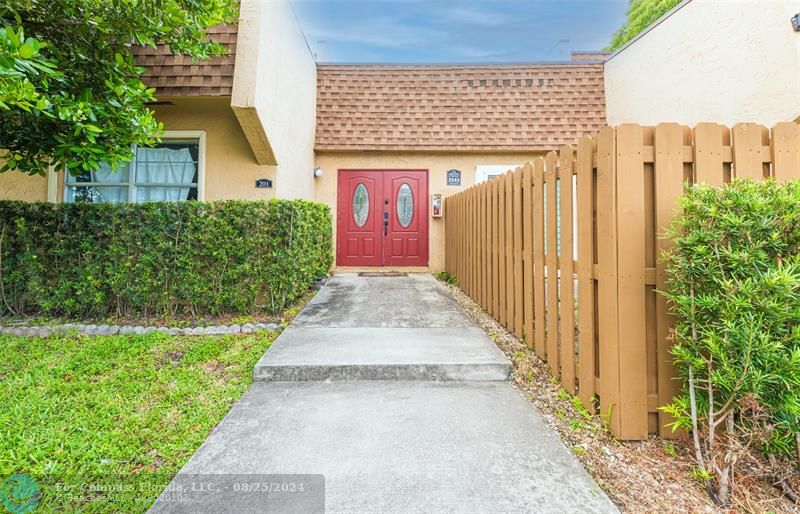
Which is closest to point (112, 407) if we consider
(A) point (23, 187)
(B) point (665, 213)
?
(B) point (665, 213)

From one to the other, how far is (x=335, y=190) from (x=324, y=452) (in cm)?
684

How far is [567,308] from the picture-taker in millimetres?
2643

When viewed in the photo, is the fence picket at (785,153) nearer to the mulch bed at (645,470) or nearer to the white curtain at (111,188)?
the mulch bed at (645,470)

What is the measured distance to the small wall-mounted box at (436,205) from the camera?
26.4ft

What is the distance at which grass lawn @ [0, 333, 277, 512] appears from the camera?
1770 mm

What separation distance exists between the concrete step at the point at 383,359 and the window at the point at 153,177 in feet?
12.3

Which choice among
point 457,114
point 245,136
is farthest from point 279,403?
point 457,114

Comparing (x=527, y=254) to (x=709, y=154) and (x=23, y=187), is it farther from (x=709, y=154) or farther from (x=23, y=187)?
(x=23, y=187)

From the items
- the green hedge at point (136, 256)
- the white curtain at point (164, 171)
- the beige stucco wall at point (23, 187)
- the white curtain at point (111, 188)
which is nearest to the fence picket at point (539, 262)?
the green hedge at point (136, 256)

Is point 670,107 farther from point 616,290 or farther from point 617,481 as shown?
point 617,481

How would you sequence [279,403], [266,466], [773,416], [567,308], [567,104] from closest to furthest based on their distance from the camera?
[773,416] → [266,466] → [279,403] → [567,308] → [567,104]

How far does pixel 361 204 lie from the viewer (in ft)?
26.7

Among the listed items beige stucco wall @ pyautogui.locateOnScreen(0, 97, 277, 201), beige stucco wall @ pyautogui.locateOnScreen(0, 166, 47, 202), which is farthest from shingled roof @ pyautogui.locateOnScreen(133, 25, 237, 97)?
beige stucco wall @ pyautogui.locateOnScreen(0, 166, 47, 202)

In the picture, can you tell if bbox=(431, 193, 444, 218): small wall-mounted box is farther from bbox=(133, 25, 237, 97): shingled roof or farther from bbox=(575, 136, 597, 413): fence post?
bbox=(575, 136, 597, 413): fence post
